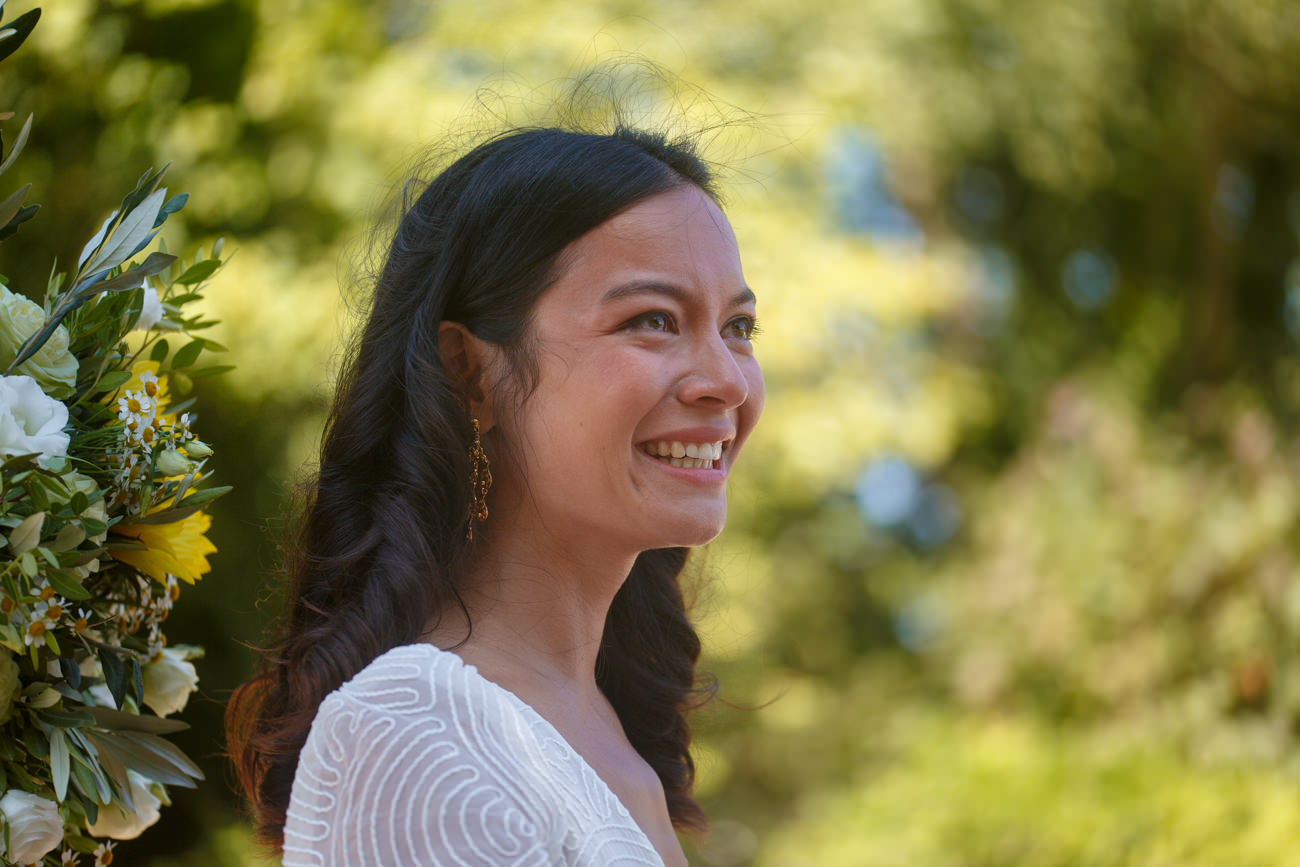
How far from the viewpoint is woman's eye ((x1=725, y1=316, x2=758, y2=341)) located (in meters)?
1.77

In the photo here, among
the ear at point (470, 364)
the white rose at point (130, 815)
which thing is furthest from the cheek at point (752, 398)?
the white rose at point (130, 815)

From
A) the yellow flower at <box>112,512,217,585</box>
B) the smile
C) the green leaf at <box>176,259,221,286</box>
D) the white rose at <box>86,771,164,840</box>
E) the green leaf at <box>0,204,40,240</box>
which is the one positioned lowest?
the white rose at <box>86,771,164,840</box>

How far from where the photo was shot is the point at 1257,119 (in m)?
8.80

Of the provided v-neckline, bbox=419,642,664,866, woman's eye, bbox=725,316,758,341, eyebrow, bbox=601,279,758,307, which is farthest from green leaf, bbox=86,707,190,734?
woman's eye, bbox=725,316,758,341

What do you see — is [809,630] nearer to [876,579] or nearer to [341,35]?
[876,579]

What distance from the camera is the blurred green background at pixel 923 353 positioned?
5.37 metres

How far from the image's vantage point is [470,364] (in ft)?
5.65

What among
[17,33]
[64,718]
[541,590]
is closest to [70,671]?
[64,718]

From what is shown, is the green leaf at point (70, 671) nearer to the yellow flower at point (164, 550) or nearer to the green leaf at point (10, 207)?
the yellow flower at point (164, 550)

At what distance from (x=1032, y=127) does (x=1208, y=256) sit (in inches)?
86.1

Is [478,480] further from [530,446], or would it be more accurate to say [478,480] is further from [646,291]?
[646,291]

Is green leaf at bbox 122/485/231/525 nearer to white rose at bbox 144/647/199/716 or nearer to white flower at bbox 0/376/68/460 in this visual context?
white flower at bbox 0/376/68/460

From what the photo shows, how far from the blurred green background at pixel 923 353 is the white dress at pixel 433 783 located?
8.67 feet

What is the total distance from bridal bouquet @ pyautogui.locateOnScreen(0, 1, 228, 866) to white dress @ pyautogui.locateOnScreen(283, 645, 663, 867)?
0.77 ft
